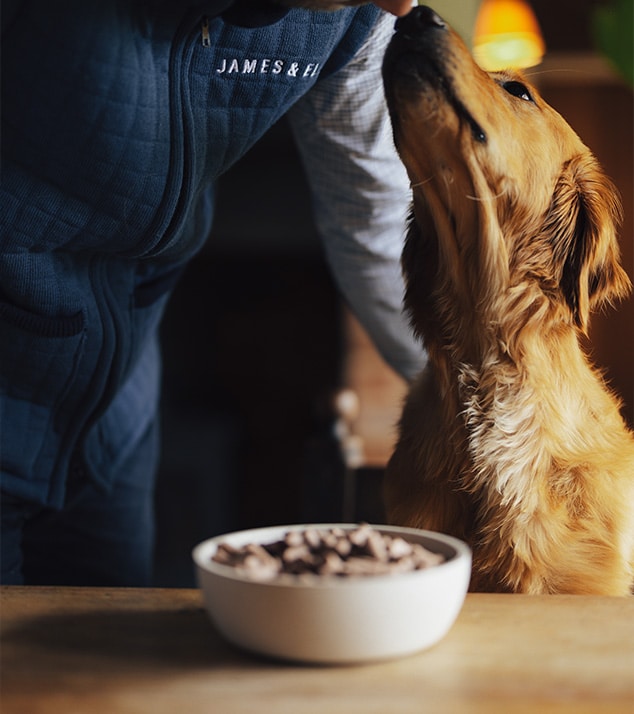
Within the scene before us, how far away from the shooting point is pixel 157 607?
2.30 ft

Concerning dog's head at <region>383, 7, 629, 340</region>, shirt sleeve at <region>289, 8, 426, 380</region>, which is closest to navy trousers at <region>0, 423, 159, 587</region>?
shirt sleeve at <region>289, 8, 426, 380</region>

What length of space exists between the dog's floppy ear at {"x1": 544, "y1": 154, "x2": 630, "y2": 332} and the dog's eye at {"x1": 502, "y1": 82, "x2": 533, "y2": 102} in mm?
98

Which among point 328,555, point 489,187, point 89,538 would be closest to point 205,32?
point 489,187

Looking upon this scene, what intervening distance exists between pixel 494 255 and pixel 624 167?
4.91 metres

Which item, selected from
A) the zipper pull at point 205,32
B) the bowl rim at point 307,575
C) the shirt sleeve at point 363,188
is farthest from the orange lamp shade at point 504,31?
the bowl rim at point 307,575

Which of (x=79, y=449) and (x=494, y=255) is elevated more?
(x=494, y=255)

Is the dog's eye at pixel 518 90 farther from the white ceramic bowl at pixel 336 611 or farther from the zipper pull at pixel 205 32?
the white ceramic bowl at pixel 336 611

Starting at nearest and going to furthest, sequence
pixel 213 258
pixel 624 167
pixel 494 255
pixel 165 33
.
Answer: pixel 165 33, pixel 494 255, pixel 213 258, pixel 624 167

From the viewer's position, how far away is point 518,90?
1078mm

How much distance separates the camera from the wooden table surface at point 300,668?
53cm

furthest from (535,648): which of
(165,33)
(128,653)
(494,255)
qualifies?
(165,33)

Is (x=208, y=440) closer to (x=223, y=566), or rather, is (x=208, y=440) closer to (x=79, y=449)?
(x=79, y=449)

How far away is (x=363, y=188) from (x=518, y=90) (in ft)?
1.07

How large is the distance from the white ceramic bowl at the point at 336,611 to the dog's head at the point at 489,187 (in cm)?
54
